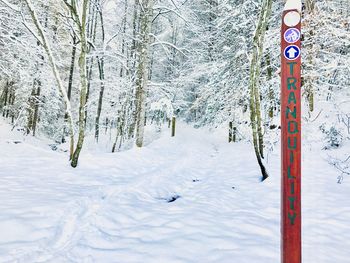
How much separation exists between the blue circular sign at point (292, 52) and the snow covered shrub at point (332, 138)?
881 cm

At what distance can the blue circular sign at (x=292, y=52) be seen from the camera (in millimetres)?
2212

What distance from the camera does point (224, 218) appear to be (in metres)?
4.61

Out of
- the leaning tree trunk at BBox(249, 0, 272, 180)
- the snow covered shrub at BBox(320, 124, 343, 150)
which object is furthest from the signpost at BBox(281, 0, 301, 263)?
the snow covered shrub at BBox(320, 124, 343, 150)

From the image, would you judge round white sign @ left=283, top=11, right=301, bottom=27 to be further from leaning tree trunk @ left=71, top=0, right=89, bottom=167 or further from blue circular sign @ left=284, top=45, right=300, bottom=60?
leaning tree trunk @ left=71, top=0, right=89, bottom=167

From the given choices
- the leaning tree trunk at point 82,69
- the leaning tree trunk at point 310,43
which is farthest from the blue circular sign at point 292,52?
the leaning tree trunk at point 310,43

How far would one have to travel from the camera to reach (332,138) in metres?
9.70

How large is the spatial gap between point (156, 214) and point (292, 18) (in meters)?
3.88

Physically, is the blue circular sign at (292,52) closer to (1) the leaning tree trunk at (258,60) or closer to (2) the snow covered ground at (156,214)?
(2) the snow covered ground at (156,214)

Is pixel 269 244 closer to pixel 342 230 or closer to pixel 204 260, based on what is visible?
pixel 204 260

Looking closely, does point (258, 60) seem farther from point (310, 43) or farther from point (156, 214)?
point (156, 214)

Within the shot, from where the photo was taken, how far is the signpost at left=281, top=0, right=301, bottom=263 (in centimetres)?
218

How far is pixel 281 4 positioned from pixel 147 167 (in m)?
10.3

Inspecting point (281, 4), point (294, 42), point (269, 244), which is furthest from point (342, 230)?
point (281, 4)

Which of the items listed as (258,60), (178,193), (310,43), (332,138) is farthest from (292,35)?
(310,43)
